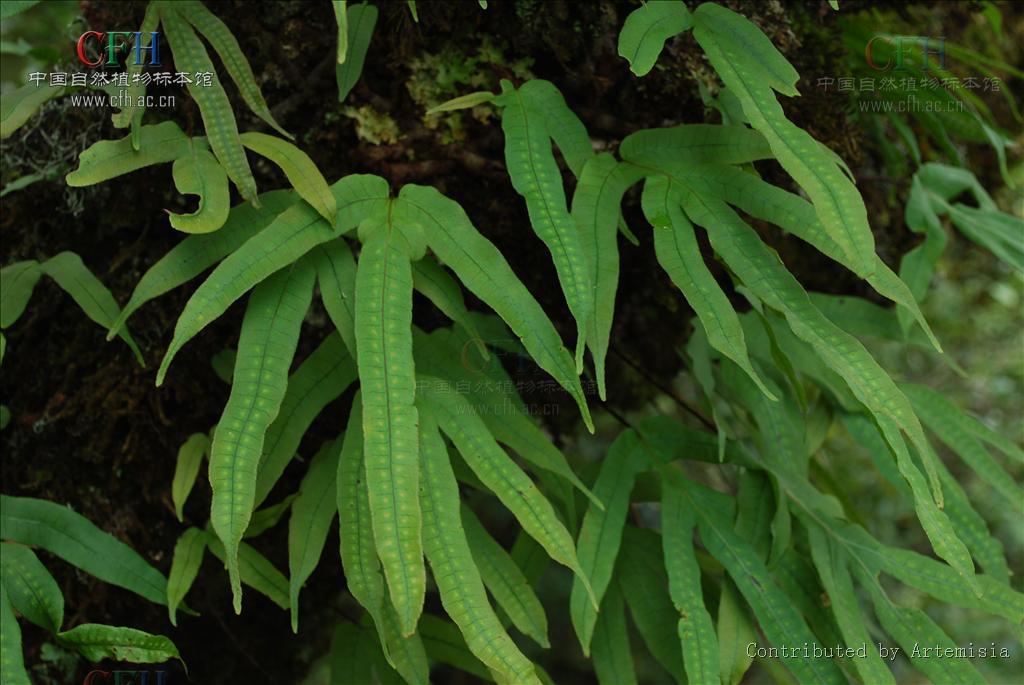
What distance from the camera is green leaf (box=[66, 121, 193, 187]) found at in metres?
0.87

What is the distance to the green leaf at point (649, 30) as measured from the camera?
0.84 meters

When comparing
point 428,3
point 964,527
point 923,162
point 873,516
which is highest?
point 428,3

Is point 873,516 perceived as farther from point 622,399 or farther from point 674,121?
point 674,121

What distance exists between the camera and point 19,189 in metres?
1.18

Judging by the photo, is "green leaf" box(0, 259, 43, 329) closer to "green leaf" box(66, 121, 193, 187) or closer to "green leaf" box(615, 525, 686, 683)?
"green leaf" box(66, 121, 193, 187)

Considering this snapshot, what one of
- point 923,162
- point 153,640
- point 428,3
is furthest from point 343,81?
point 923,162

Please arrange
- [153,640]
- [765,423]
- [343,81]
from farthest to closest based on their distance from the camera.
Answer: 1. [765,423]
2. [343,81]
3. [153,640]

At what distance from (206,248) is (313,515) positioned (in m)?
0.32

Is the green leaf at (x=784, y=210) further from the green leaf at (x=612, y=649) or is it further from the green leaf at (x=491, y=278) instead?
the green leaf at (x=612, y=649)

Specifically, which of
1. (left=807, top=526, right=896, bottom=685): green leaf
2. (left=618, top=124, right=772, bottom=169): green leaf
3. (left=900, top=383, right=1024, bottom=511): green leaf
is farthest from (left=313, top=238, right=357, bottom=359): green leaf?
(left=900, top=383, right=1024, bottom=511): green leaf

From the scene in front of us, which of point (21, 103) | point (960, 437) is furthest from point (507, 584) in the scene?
point (21, 103)

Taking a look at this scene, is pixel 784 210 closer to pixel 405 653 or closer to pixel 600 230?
pixel 600 230

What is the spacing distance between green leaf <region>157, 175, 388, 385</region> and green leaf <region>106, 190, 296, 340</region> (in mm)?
31

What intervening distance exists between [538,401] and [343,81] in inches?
20.6
